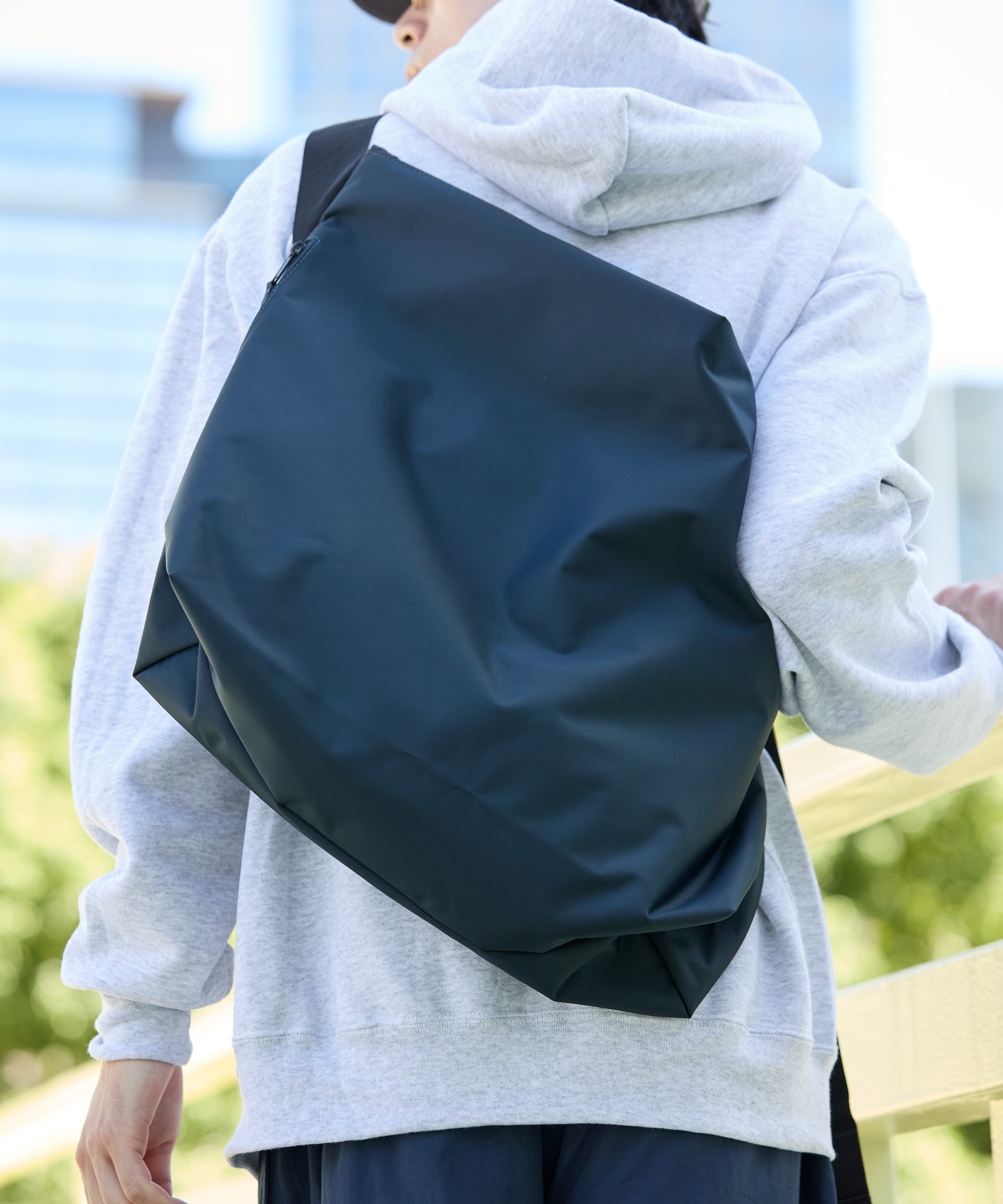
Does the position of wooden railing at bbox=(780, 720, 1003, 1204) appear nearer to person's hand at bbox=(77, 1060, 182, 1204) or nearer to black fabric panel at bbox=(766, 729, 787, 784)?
black fabric panel at bbox=(766, 729, 787, 784)

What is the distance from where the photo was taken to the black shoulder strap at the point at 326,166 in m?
1.06

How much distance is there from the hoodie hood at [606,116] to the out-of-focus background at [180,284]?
0.68 feet

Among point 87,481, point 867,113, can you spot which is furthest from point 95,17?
point 867,113

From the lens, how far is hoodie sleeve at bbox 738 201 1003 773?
0.87 metres

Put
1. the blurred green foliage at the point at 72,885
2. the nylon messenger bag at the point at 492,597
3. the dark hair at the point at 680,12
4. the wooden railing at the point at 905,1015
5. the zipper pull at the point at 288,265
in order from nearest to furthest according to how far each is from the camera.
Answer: the nylon messenger bag at the point at 492,597 → the zipper pull at the point at 288,265 → the dark hair at the point at 680,12 → the wooden railing at the point at 905,1015 → the blurred green foliage at the point at 72,885

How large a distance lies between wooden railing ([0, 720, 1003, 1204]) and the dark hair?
78 cm

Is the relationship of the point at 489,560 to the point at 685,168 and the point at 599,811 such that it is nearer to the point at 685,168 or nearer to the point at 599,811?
the point at 599,811

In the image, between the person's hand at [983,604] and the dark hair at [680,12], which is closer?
the person's hand at [983,604]

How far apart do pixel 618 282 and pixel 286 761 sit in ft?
1.36

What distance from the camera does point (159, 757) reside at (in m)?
1.00

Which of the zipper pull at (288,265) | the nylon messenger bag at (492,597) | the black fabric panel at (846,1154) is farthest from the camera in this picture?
the black fabric panel at (846,1154)

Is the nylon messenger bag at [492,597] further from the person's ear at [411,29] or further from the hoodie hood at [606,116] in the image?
the person's ear at [411,29]

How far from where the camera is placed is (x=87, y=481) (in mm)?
80188

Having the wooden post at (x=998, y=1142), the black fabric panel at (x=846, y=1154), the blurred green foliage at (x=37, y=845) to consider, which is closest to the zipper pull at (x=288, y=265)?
the black fabric panel at (x=846, y=1154)
